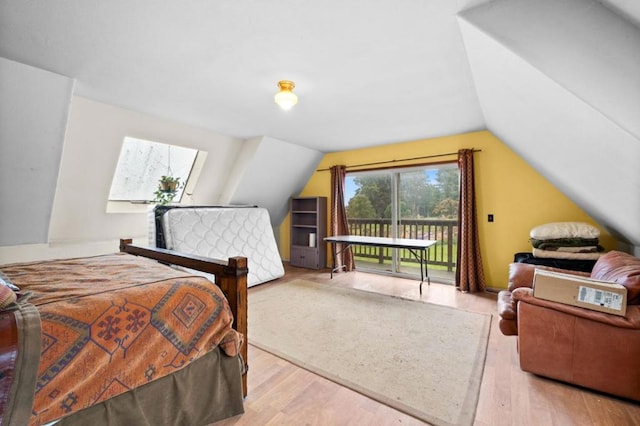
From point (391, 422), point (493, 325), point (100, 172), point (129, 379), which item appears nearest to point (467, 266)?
point (493, 325)

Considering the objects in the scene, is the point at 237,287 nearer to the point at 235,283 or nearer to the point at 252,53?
the point at 235,283

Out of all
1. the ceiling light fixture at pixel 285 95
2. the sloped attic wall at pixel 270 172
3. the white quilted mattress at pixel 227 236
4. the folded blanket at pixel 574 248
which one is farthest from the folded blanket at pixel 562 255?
the sloped attic wall at pixel 270 172

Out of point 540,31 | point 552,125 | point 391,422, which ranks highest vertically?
point 540,31

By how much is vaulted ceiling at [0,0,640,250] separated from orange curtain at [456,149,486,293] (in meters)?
0.86

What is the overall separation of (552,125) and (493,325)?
1853mm

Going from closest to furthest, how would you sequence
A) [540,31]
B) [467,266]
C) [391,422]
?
[540,31]
[391,422]
[467,266]

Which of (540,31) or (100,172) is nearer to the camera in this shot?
(540,31)

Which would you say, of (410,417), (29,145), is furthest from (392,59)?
(29,145)

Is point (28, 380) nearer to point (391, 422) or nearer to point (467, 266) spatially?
point (391, 422)

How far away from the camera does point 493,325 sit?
2.60 metres

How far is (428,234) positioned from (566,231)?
6.07 ft

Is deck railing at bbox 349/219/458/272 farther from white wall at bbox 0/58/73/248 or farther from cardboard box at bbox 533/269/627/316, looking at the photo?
white wall at bbox 0/58/73/248

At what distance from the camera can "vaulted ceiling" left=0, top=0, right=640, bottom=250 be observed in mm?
1197

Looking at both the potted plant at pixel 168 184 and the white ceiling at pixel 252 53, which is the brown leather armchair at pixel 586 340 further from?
the potted plant at pixel 168 184
